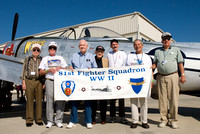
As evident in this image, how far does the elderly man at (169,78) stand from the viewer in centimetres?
379

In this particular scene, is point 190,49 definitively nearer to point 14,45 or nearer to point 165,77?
point 165,77

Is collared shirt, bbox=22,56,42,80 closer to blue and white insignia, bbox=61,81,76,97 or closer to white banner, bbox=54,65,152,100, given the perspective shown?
white banner, bbox=54,65,152,100

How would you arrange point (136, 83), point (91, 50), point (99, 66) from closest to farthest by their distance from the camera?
point (136, 83) < point (99, 66) < point (91, 50)

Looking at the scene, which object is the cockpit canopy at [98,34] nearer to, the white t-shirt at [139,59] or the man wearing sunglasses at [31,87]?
the white t-shirt at [139,59]


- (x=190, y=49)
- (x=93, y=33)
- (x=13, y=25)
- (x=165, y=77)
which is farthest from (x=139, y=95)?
(x=13, y=25)

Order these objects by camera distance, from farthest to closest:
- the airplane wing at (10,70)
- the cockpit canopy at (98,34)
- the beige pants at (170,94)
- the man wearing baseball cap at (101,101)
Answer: the cockpit canopy at (98,34) → the airplane wing at (10,70) → the man wearing baseball cap at (101,101) → the beige pants at (170,94)

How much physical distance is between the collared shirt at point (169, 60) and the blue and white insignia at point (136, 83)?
50cm

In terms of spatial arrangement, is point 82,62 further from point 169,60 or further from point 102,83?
point 169,60

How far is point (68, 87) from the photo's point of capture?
13.6ft

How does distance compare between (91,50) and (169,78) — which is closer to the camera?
(169,78)

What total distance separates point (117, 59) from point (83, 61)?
2.74ft

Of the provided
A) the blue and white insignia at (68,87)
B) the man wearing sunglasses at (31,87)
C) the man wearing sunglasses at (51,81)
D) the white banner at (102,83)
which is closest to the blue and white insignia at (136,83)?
the white banner at (102,83)

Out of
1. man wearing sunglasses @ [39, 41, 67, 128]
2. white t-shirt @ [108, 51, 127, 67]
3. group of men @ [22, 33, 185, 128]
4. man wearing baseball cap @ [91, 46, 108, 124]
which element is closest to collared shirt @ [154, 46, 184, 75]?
group of men @ [22, 33, 185, 128]

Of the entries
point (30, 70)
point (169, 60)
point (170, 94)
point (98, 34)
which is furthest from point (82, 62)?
point (98, 34)
